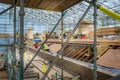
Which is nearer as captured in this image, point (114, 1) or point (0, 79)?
point (0, 79)

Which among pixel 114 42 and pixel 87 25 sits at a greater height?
pixel 87 25

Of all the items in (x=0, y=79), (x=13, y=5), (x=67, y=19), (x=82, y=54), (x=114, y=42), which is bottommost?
(x=0, y=79)

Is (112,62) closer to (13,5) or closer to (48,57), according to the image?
(13,5)

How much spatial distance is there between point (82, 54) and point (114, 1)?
17.1 m

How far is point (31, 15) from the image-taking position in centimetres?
3644

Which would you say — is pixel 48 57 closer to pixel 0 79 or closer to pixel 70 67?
pixel 70 67

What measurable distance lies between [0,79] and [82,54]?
4396 millimetres

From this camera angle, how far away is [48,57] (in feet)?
33.2

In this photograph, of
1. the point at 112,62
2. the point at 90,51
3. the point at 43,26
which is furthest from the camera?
the point at 43,26

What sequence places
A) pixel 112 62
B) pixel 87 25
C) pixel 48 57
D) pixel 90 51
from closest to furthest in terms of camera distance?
pixel 112 62 → pixel 90 51 → pixel 48 57 → pixel 87 25

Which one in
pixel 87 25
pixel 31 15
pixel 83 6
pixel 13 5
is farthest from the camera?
pixel 31 15

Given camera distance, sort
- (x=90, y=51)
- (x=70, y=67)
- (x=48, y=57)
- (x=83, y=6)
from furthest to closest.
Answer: (x=83, y=6), (x=48, y=57), (x=90, y=51), (x=70, y=67)

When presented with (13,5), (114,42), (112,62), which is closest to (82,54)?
(114,42)

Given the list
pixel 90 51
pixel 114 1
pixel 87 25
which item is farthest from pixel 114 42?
pixel 114 1
